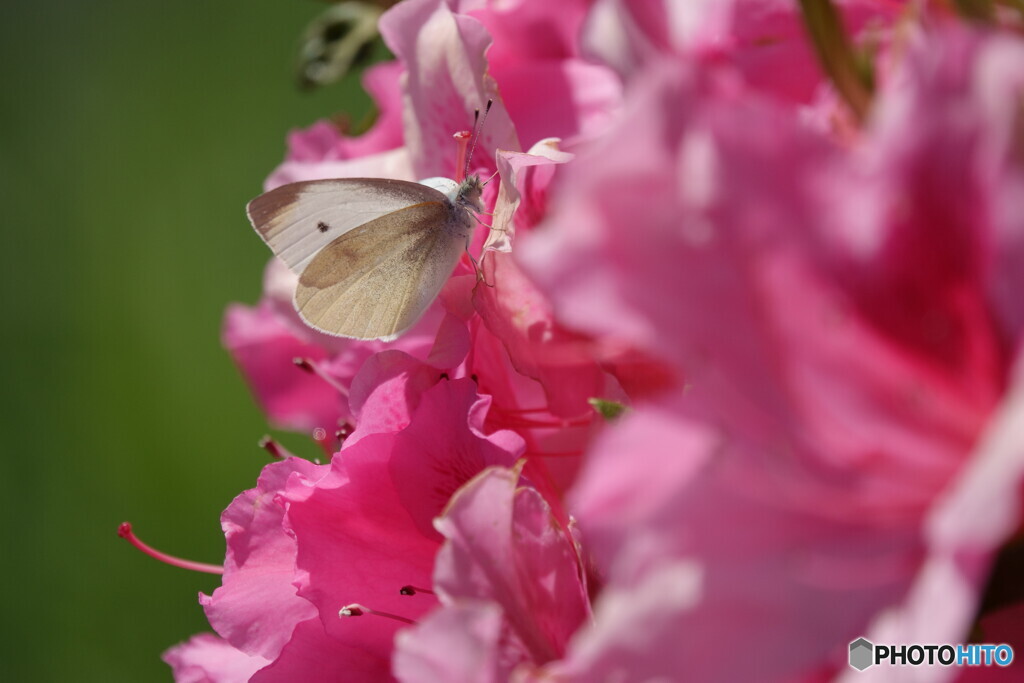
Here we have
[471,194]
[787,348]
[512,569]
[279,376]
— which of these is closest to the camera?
[787,348]

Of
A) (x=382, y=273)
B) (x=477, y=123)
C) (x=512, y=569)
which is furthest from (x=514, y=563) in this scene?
(x=382, y=273)

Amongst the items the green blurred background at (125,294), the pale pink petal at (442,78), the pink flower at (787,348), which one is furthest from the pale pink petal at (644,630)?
the green blurred background at (125,294)

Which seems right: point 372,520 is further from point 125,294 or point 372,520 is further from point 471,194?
point 125,294

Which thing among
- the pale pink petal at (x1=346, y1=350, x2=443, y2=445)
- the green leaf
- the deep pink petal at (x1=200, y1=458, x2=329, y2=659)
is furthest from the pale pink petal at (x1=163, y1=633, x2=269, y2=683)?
the green leaf

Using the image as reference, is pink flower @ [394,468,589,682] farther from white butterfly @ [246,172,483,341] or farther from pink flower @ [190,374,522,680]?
white butterfly @ [246,172,483,341]

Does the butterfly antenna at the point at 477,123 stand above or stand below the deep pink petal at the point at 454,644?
above

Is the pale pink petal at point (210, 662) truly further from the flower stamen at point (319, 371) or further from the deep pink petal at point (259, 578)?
the flower stamen at point (319, 371)

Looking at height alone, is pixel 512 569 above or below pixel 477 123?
below

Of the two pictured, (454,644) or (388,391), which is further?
(388,391)
